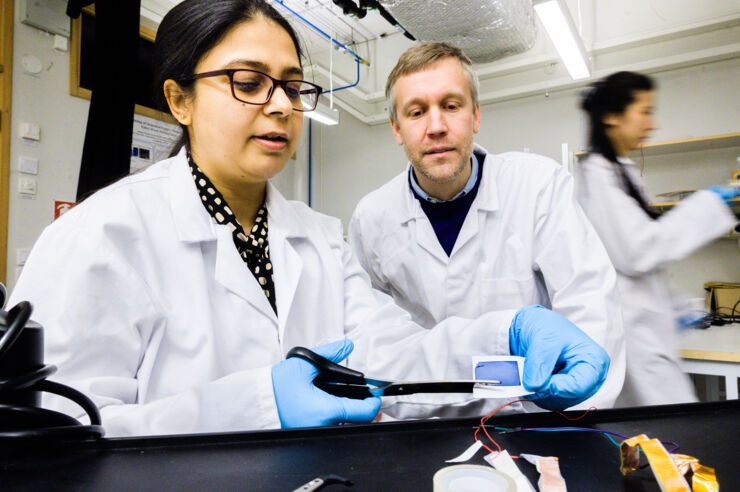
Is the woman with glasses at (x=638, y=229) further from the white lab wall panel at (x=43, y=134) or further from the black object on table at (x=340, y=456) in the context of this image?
the white lab wall panel at (x=43, y=134)

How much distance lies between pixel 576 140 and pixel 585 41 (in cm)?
79

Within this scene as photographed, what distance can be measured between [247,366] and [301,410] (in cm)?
22

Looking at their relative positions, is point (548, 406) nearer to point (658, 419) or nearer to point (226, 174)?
point (658, 419)

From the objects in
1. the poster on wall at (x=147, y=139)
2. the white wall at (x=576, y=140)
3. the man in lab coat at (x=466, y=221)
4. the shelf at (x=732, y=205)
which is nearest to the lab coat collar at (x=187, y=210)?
the man in lab coat at (x=466, y=221)

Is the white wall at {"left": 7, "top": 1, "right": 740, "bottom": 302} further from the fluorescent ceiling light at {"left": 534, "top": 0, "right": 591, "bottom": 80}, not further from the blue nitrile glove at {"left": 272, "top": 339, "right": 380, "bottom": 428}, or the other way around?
the blue nitrile glove at {"left": 272, "top": 339, "right": 380, "bottom": 428}

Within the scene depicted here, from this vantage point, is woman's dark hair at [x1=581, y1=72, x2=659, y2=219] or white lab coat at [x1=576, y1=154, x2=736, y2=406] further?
woman's dark hair at [x1=581, y1=72, x2=659, y2=219]

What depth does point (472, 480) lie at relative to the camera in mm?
356

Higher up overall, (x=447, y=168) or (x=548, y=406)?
(x=447, y=168)

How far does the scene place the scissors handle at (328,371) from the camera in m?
0.65

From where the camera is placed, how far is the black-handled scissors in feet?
2.03

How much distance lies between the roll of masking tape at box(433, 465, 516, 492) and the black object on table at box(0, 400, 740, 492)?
53 mm

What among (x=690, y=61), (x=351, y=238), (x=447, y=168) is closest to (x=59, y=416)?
(x=447, y=168)

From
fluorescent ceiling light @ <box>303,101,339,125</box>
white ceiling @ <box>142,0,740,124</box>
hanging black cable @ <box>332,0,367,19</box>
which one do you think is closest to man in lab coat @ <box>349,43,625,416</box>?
hanging black cable @ <box>332,0,367,19</box>

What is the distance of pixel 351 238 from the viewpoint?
1604mm
